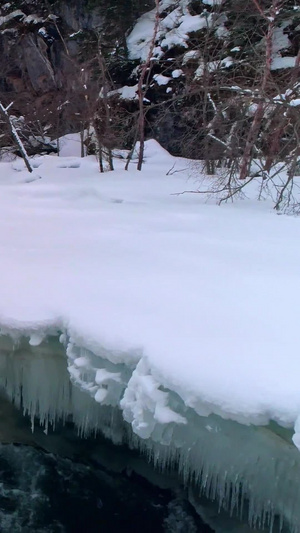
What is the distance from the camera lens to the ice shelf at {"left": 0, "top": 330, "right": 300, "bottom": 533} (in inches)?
92.7

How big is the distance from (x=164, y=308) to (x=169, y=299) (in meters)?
0.16

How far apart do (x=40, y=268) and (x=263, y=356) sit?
2.04 m

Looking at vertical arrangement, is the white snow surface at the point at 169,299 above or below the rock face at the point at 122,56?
below

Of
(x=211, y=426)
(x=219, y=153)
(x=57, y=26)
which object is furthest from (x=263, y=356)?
(x=57, y=26)

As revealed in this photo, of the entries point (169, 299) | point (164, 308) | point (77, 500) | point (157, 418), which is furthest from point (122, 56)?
point (157, 418)

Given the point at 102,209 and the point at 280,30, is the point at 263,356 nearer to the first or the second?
the point at 102,209

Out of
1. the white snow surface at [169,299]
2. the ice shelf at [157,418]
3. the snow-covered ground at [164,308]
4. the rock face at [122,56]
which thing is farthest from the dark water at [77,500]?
the rock face at [122,56]

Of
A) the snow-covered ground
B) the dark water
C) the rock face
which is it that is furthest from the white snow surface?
the rock face

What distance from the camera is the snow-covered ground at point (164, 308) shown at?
238cm

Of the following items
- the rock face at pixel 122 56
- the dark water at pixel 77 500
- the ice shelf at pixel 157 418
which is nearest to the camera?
the ice shelf at pixel 157 418

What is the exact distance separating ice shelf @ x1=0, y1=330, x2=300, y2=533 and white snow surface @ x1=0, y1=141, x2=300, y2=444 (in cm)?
2

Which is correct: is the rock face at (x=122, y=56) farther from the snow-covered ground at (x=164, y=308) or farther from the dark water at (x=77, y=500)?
the dark water at (x=77, y=500)

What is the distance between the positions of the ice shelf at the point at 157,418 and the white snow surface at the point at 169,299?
0.02 meters

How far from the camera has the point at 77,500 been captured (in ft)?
12.0
